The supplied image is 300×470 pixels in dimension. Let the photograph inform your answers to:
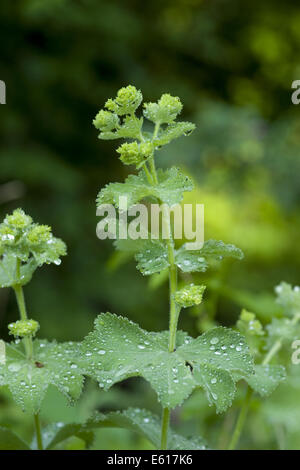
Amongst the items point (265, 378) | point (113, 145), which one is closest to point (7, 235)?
point (265, 378)

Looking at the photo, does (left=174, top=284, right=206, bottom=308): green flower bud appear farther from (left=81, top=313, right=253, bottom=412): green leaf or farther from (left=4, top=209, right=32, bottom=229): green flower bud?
(left=4, top=209, right=32, bottom=229): green flower bud

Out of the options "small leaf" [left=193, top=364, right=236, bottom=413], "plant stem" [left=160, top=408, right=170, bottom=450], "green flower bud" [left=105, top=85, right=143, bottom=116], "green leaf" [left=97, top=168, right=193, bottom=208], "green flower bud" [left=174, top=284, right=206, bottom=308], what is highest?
"green flower bud" [left=105, top=85, right=143, bottom=116]

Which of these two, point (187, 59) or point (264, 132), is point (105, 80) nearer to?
point (187, 59)

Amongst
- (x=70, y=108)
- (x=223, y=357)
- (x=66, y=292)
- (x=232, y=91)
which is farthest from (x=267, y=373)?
(x=232, y=91)

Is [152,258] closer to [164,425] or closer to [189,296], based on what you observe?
[189,296]

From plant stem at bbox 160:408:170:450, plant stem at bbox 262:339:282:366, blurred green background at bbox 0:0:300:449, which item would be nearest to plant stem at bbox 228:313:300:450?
plant stem at bbox 262:339:282:366

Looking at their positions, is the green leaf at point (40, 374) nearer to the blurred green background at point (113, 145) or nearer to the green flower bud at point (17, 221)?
the green flower bud at point (17, 221)
